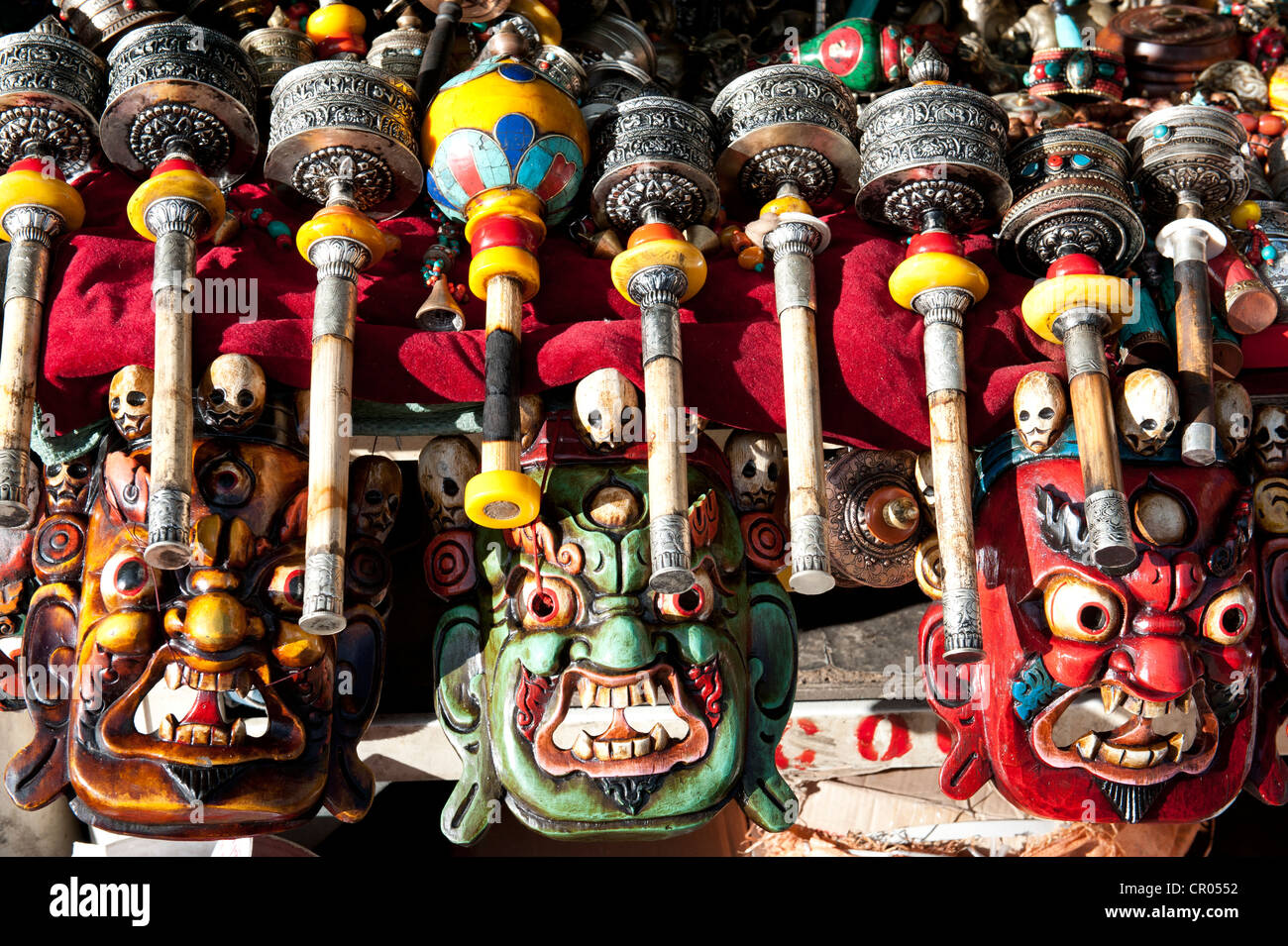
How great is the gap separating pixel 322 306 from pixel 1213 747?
2140 mm

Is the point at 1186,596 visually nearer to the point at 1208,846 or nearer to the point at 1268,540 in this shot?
the point at 1268,540

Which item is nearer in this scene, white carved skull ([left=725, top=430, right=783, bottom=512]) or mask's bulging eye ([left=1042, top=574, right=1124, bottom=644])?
mask's bulging eye ([left=1042, top=574, right=1124, bottom=644])

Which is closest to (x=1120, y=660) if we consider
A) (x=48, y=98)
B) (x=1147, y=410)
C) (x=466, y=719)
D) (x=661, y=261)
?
(x=1147, y=410)

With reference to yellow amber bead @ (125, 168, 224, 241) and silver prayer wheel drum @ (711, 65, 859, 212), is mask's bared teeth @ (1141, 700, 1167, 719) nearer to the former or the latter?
silver prayer wheel drum @ (711, 65, 859, 212)

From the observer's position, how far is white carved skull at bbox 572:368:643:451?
3635mm

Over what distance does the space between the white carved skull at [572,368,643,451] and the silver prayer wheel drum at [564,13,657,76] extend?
51.1 inches

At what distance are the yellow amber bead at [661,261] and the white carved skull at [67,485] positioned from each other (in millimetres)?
1273

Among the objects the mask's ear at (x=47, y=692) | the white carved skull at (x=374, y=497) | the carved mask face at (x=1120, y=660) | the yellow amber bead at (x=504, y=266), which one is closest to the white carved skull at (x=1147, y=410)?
the carved mask face at (x=1120, y=660)

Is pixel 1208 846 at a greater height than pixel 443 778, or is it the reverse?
pixel 443 778

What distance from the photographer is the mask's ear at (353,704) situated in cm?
368

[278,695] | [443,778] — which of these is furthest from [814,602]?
[278,695]

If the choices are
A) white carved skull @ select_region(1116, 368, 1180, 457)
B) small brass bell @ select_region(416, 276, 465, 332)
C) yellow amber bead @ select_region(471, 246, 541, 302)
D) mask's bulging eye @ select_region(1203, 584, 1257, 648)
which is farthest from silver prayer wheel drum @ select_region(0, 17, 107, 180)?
A: mask's bulging eye @ select_region(1203, 584, 1257, 648)

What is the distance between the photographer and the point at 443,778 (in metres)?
4.78

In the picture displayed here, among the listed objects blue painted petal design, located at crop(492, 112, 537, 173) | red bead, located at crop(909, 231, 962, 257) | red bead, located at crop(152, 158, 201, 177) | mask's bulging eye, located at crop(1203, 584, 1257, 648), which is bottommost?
mask's bulging eye, located at crop(1203, 584, 1257, 648)
